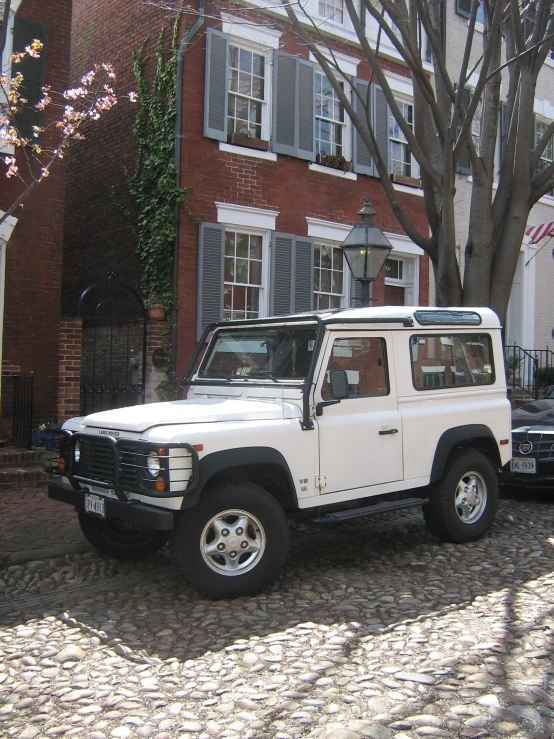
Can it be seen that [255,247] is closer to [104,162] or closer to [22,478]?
[104,162]

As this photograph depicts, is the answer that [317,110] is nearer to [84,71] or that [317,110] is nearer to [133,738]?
[84,71]

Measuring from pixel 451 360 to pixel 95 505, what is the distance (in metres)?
3.28

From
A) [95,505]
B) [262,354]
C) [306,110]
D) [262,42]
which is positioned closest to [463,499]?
[262,354]

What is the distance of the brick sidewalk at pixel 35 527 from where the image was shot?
20.2ft

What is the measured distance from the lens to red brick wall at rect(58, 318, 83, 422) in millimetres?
10383

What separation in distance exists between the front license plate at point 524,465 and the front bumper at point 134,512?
500cm

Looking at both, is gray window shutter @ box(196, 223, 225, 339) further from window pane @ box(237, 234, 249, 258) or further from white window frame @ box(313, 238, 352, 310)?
white window frame @ box(313, 238, 352, 310)

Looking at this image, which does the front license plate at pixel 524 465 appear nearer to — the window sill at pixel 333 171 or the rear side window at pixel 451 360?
the rear side window at pixel 451 360

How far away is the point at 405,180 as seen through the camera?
15.0m

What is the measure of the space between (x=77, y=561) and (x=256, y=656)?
2.45 meters

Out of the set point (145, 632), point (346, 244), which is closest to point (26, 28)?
point (346, 244)

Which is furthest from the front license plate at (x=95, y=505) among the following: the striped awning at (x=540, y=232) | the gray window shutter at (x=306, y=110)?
the striped awning at (x=540, y=232)

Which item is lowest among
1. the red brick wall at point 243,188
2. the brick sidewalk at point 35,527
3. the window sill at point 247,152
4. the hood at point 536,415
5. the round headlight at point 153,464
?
the brick sidewalk at point 35,527

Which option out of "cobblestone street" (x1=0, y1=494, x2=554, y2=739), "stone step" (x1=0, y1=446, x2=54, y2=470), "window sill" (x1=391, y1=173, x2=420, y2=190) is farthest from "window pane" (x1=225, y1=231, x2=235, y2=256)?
"cobblestone street" (x1=0, y1=494, x2=554, y2=739)
